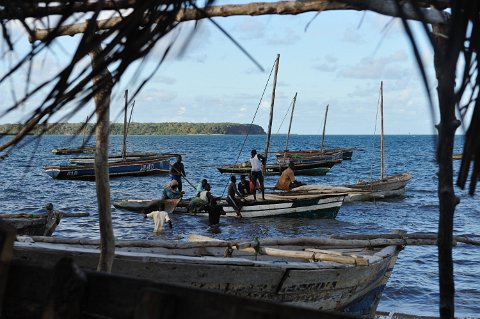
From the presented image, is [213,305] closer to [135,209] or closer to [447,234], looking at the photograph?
[447,234]

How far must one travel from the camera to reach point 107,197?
5227 millimetres

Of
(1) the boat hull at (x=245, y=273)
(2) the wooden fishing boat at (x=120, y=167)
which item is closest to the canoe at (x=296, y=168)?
(2) the wooden fishing boat at (x=120, y=167)

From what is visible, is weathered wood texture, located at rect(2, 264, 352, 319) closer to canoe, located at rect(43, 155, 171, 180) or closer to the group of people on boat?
the group of people on boat

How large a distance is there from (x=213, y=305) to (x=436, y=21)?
1.47 metres

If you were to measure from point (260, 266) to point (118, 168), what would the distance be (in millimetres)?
32913

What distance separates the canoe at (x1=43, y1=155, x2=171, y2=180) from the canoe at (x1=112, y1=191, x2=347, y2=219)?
62.0 feet

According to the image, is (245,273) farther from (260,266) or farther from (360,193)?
(360,193)

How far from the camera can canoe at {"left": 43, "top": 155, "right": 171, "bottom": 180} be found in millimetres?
38275

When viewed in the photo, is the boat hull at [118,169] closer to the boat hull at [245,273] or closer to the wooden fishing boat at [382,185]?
the wooden fishing boat at [382,185]

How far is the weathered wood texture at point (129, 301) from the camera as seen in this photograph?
2.29 meters

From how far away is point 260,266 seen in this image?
7312 mm

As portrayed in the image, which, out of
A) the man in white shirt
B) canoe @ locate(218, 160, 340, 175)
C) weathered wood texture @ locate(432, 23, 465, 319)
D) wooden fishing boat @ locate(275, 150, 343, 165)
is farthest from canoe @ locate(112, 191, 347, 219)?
wooden fishing boat @ locate(275, 150, 343, 165)

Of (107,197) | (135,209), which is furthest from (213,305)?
(135,209)

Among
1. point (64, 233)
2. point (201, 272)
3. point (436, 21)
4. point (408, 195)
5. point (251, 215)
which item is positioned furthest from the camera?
point (408, 195)
